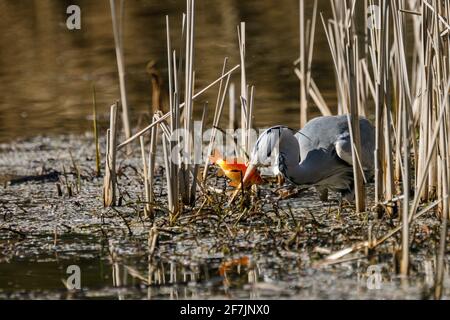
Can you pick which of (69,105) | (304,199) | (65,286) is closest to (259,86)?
(69,105)

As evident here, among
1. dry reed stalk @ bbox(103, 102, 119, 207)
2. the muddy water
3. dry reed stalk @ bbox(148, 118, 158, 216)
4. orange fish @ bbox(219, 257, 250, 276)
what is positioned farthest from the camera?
dry reed stalk @ bbox(103, 102, 119, 207)

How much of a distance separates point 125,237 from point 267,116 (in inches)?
112

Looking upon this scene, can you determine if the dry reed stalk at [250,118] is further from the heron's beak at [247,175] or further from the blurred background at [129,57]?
the blurred background at [129,57]

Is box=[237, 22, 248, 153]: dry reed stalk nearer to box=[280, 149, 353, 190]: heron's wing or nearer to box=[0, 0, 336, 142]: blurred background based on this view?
box=[280, 149, 353, 190]: heron's wing

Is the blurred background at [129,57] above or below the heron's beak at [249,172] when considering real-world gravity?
above

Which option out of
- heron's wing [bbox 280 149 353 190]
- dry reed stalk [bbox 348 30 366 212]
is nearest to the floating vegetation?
dry reed stalk [bbox 348 30 366 212]

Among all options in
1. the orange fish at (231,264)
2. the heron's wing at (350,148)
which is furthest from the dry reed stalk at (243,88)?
the orange fish at (231,264)

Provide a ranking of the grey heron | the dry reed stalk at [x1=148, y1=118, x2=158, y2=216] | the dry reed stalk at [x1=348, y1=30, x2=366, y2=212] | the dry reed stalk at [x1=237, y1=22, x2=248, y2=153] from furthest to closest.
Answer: the dry reed stalk at [x1=237, y1=22, x2=248, y2=153] < the grey heron < the dry reed stalk at [x1=148, y1=118, x2=158, y2=216] < the dry reed stalk at [x1=348, y1=30, x2=366, y2=212]

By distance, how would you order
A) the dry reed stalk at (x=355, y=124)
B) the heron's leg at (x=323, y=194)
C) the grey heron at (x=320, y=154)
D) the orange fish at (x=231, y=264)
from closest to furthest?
the orange fish at (x=231, y=264) < the dry reed stalk at (x=355, y=124) < the grey heron at (x=320, y=154) < the heron's leg at (x=323, y=194)

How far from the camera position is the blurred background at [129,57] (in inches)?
288

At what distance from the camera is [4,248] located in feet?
13.1

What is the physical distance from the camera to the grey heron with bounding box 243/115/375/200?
4.52 metres

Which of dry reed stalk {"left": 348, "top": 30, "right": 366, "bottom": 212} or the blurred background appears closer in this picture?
dry reed stalk {"left": 348, "top": 30, "right": 366, "bottom": 212}

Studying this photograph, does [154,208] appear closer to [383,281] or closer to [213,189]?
[213,189]
